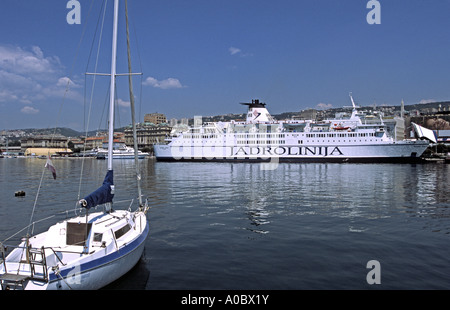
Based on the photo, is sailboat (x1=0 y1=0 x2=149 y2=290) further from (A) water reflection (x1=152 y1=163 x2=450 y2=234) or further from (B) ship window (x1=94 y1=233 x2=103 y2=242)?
(A) water reflection (x1=152 y1=163 x2=450 y2=234)

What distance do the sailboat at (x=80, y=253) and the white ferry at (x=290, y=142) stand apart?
56.1 m

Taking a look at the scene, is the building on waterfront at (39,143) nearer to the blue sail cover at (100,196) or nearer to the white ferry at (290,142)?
the white ferry at (290,142)

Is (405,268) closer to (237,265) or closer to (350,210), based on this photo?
(237,265)

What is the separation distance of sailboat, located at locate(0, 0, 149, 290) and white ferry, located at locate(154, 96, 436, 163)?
56.1 m

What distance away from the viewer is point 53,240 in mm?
7598

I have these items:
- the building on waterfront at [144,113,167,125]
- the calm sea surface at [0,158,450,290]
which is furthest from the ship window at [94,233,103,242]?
the building on waterfront at [144,113,167,125]

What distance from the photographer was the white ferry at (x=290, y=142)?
58.2m

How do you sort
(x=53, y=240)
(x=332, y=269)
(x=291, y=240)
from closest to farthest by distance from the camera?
(x=53, y=240) < (x=332, y=269) < (x=291, y=240)

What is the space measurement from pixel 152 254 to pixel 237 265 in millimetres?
2696

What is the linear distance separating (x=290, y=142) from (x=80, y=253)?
198 ft
